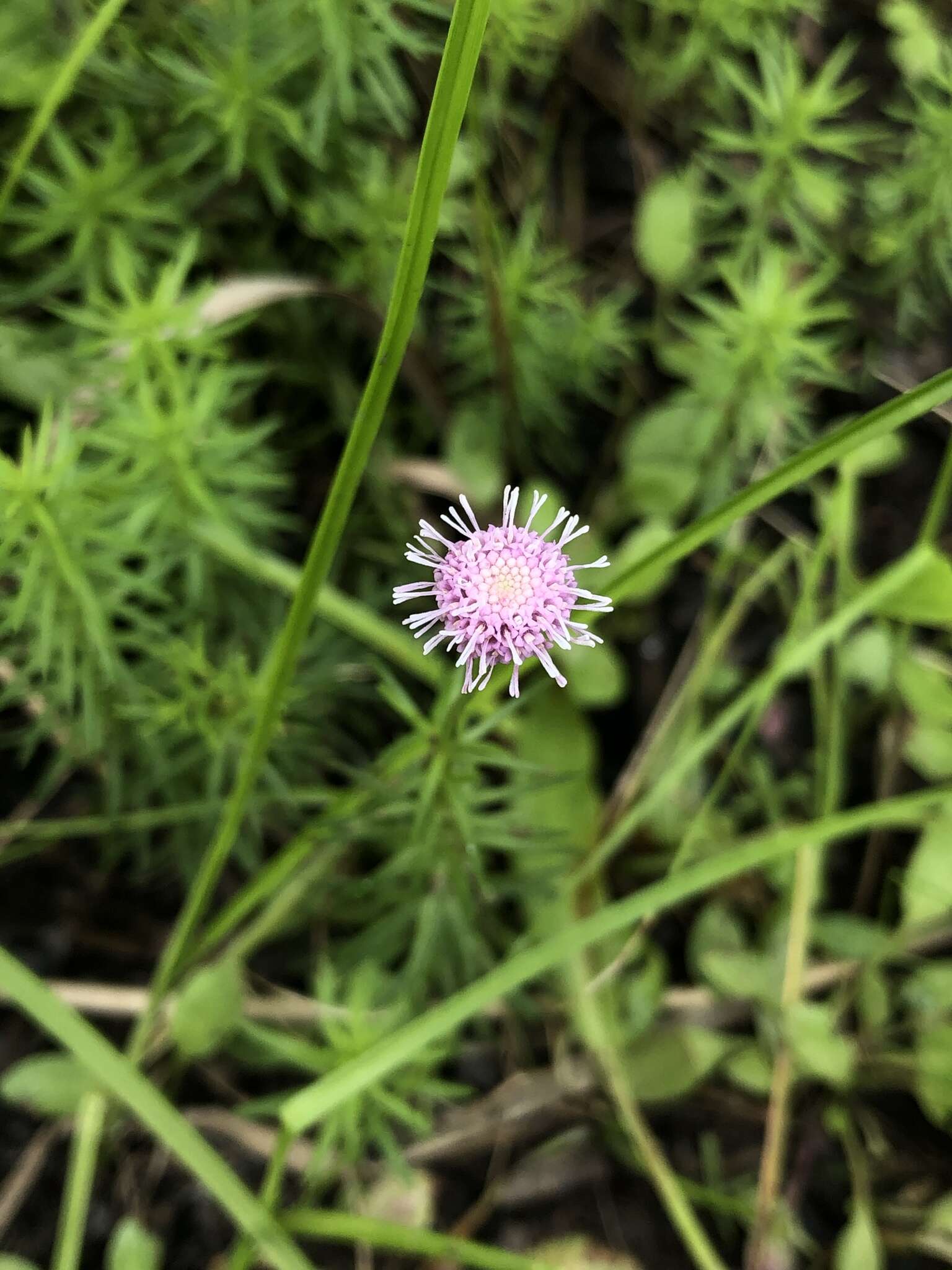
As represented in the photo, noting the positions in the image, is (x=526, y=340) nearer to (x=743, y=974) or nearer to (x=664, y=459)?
(x=664, y=459)

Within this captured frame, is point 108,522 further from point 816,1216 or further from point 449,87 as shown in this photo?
point 816,1216

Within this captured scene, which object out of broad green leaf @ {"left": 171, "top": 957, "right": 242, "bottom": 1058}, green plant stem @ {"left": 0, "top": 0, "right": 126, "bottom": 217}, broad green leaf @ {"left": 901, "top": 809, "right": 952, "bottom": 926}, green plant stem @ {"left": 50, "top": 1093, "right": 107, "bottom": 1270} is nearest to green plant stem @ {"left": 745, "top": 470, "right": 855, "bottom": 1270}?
broad green leaf @ {"left": 901, "top": 809, "right": 952, "bottom": 926}

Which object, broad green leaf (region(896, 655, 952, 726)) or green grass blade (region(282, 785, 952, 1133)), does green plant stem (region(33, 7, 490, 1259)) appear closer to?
green grass blade (region(282, 785, 952, 1133))

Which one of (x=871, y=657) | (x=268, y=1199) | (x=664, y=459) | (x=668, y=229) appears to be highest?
(x=668, y=229)

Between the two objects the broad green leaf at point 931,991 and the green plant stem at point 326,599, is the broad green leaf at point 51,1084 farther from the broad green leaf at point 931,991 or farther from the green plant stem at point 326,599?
the broad green leaf at point 931,991

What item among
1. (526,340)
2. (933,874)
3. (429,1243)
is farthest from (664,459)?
(429,1243)

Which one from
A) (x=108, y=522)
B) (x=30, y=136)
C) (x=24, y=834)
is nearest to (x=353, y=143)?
(x=30, y=136)
